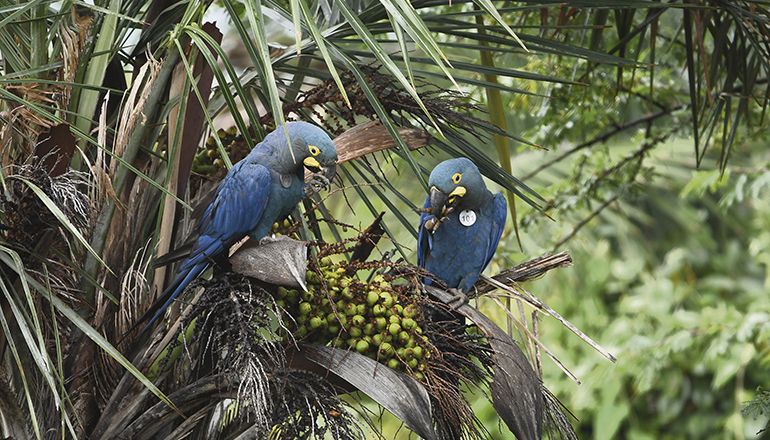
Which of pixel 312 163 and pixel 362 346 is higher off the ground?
pixel 312 163

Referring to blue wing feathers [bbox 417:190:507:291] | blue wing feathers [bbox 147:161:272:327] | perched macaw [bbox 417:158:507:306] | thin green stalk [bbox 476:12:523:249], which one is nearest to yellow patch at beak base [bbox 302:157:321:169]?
blue wing feathers [bbox 147:161:272:327]

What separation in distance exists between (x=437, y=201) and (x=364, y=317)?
0.64 m

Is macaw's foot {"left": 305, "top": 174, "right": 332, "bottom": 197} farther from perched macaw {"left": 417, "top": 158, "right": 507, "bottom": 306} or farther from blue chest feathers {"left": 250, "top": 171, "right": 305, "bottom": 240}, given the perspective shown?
perched macaw {"left": 417, "top": 158, "right": 507, "bottom": 306}

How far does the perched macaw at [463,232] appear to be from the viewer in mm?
2855

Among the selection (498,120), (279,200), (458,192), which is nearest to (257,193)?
(279,200)

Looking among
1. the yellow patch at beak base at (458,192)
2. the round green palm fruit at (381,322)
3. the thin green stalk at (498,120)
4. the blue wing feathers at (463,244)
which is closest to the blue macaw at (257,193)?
the round green palm fruit at (381,322)

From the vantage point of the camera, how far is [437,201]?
2.78 metres

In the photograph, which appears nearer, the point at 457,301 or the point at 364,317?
the point at 364,317

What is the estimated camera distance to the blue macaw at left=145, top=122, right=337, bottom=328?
2328mm

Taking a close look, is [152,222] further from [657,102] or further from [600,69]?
[657,102]

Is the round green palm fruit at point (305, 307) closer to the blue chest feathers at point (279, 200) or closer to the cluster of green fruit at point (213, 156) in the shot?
the blue chest feathers at point (279, 200)

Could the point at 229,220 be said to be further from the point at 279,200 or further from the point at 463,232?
the point at 463,232

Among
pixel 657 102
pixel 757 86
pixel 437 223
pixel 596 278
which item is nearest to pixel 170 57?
pixel 437 223

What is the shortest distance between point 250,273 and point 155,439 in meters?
0.57
